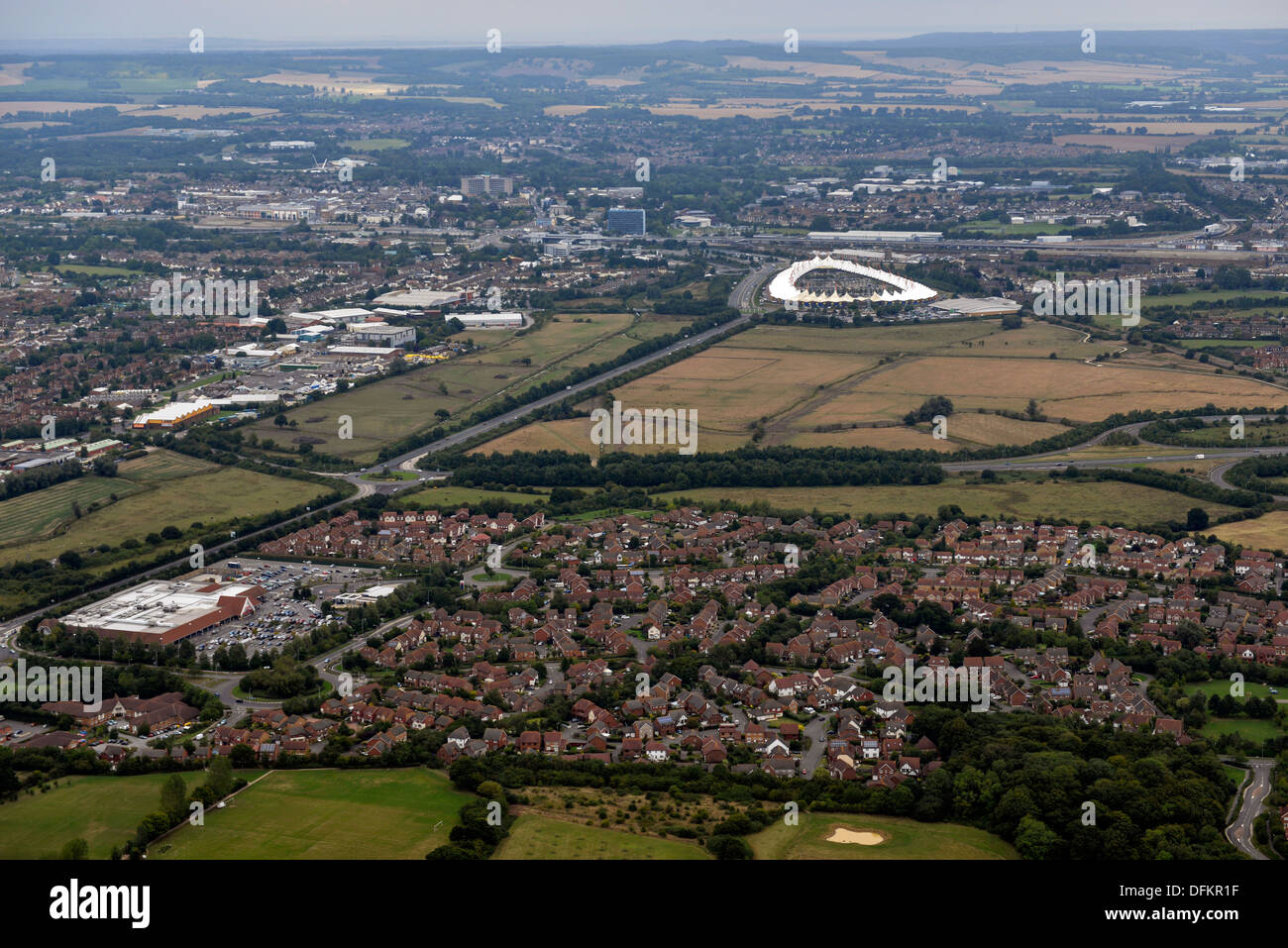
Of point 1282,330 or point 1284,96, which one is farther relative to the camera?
point 1284,96

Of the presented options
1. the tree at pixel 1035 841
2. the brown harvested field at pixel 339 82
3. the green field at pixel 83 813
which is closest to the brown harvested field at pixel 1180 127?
the brown harvested field at pixel 339 82

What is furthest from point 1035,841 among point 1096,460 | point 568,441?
point 568,441

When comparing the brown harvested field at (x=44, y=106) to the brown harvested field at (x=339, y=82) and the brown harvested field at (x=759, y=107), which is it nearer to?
the brown harvested field at (x=339, y=82)

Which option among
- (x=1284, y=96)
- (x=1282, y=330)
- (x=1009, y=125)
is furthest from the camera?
(x=1284, y=96)

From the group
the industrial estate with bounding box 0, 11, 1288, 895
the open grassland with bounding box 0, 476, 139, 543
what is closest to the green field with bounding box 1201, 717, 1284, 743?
the industrial estate with bounding box 0, 11, 1288, 895

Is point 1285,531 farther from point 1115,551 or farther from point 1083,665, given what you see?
point 1083,665

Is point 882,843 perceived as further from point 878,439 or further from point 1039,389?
point 1039,389
